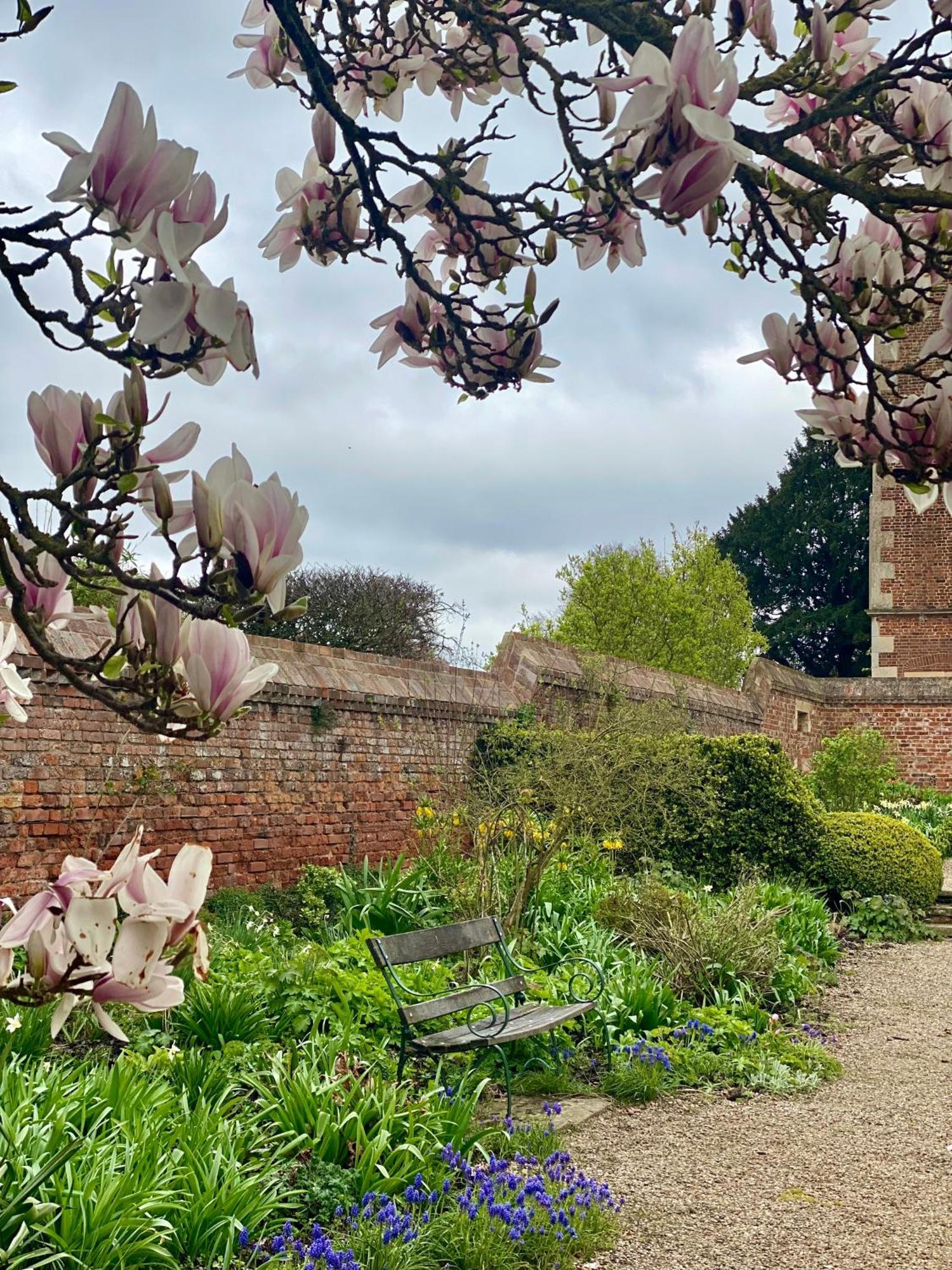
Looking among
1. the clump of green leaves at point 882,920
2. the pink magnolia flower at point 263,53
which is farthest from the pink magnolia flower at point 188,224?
the clump of green leaves at point 882,920

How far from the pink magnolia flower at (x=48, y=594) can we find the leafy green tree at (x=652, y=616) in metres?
22.1

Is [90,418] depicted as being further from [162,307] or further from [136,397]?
[162,307]

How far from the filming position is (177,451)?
1.46 m

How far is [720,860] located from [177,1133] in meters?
7.78

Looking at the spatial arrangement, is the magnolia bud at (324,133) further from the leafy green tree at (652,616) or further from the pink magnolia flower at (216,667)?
the leafy green tree at (652,616)

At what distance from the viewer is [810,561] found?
35406 mm

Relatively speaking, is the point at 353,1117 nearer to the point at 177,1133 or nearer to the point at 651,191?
the point at 177,1133

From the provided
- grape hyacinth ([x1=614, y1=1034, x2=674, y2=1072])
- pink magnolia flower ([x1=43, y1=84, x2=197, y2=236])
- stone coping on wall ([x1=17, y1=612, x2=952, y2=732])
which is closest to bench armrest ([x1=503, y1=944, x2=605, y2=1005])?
grape hyacinth ([x1=614, y1=1034, x2=674, y2=1072])

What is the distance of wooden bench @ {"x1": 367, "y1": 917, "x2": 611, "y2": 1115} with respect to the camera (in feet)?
16.2

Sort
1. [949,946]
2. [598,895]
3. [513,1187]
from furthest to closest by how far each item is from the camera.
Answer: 1. [949,946]
2. [598,895]
3. [513,1187]

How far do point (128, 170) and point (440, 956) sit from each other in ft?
16.0

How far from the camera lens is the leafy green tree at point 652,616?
80.2ft

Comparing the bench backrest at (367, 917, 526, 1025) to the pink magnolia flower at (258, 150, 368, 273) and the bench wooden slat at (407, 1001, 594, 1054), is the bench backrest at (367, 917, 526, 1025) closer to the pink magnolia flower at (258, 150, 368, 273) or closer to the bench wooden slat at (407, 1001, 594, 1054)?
the bench wooden slat at (407, 1001, 594, 1054)

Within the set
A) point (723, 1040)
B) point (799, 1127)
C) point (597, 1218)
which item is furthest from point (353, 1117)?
point (723, 1040)
